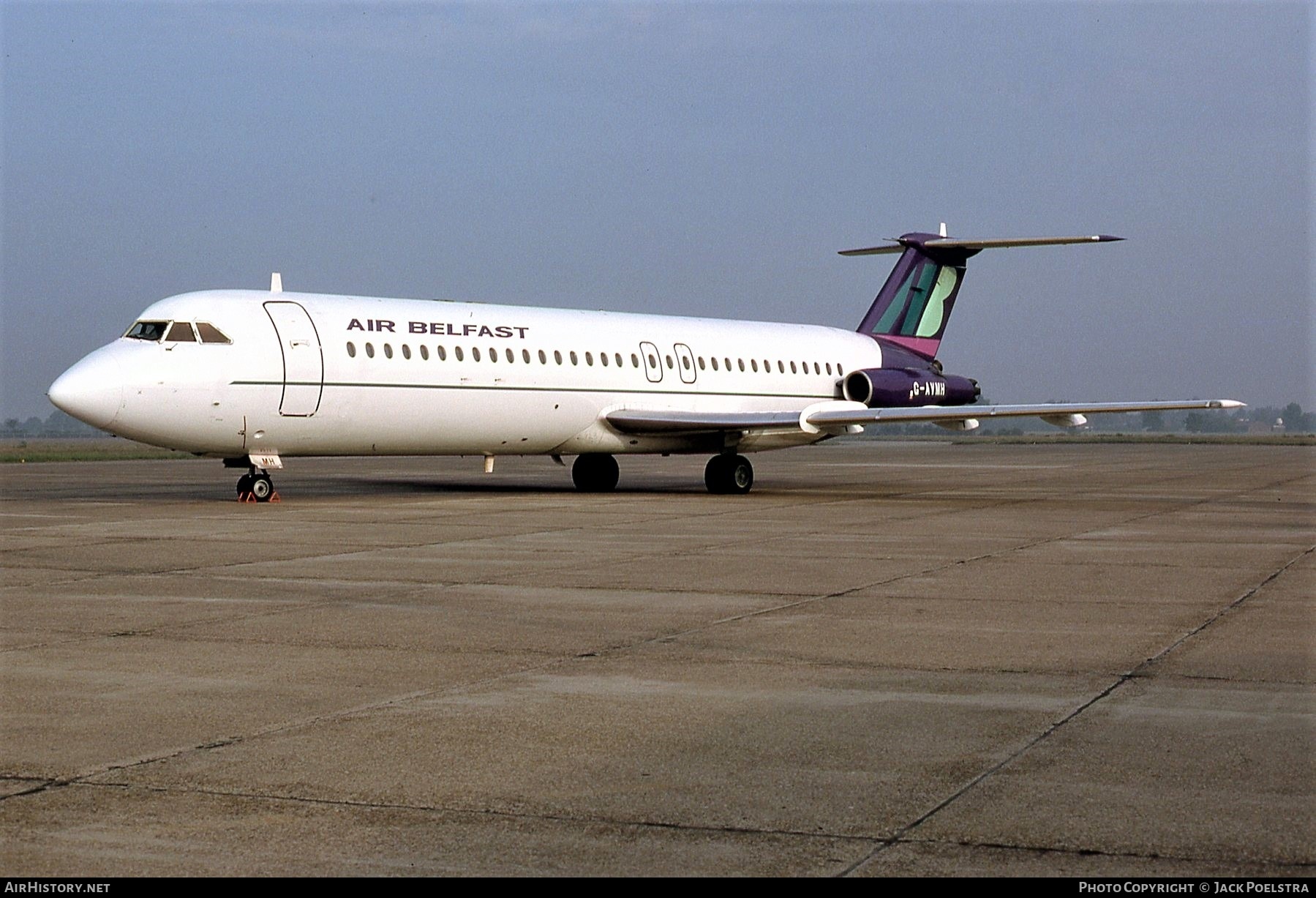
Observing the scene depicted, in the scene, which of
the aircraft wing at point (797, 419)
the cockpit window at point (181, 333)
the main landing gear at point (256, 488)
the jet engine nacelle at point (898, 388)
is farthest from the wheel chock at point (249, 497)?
the jet engine nacelle at point (898, 388)

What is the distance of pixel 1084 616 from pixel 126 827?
22.1 ft

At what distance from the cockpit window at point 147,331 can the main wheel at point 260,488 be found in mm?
2612

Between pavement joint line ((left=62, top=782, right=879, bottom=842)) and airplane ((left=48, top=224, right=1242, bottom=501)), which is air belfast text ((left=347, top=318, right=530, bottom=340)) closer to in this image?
airplane ((left=48, top=224, right=1242, bottom=501))

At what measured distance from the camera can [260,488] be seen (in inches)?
871

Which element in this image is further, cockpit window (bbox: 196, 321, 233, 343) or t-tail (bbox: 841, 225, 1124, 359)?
t-tail (bbox: 841, 225, 1124, 359)

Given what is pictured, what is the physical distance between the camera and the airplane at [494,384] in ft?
67.5

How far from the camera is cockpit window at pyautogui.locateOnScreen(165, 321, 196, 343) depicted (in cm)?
2062

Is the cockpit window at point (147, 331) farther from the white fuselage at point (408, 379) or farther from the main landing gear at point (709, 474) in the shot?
the main landing gear at point (709, 474)

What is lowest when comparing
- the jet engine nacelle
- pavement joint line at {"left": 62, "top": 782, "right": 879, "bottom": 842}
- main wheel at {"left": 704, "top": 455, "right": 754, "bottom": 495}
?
pavement joint line at {"left": 62, "top": 782, "right": 879, "bottom": 842}

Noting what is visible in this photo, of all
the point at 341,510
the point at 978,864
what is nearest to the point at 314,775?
the point at 978,864

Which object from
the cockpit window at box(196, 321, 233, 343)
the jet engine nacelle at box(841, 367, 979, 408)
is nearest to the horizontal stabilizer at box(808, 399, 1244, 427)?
the jet engine nacelle at box(841, 367, 979, 408)

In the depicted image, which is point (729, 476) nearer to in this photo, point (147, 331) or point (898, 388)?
point (898, 388)

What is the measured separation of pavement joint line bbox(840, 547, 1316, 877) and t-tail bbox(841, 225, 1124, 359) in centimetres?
2176

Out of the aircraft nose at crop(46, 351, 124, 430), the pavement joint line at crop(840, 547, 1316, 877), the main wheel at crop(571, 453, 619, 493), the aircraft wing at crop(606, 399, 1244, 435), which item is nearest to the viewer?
the pavement joint line at crop(840, 547, 1316, 877)
